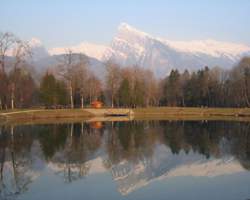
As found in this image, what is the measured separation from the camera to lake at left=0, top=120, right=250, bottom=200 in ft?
60.8

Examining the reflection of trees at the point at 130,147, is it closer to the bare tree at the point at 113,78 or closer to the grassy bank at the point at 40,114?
the grassy bank at the point at 40,114

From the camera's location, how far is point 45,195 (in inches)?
711

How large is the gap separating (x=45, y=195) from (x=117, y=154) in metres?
12.1

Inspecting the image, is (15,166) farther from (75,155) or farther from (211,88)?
(211,88)

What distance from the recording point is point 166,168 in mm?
24953

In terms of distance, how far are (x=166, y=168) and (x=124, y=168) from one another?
274 cm

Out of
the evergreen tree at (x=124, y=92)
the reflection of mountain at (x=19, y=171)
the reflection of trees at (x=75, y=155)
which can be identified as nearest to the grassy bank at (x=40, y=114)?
the evergreen tree at (x=124, y=92)

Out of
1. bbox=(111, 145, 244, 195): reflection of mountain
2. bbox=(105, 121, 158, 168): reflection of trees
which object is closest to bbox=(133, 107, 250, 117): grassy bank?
bbox=(105, 121, 158, 168): reflection of trees

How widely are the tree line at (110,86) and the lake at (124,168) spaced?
137ft

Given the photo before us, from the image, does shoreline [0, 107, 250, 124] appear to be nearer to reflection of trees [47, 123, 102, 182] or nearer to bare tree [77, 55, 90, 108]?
bare tree [77, 55, 90, 108]

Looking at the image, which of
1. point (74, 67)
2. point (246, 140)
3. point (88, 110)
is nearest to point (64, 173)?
point (246, 140)

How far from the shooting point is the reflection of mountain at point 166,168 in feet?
69.3

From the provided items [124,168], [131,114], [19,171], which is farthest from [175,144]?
[131,114]

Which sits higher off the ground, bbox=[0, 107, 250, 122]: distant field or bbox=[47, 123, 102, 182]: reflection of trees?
bbox=[0, 107, 250, 122]: distant field
